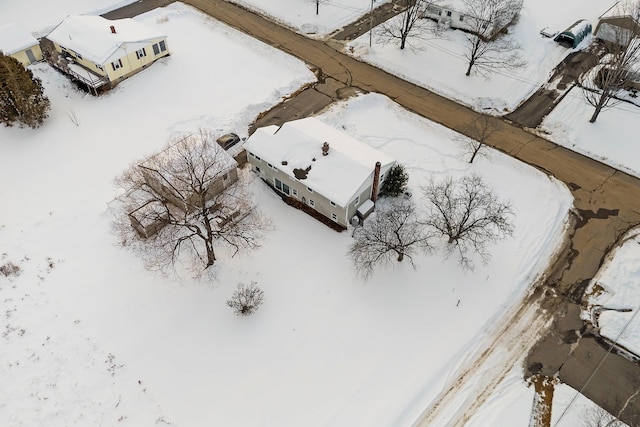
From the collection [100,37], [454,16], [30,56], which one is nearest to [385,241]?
[454,16]

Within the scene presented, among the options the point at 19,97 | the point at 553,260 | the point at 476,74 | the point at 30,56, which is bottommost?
the point at 553,260

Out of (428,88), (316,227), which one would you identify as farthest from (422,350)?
(428,88)

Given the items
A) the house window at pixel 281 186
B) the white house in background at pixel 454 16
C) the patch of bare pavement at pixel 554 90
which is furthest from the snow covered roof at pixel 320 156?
the white house in background at pixel 454 16

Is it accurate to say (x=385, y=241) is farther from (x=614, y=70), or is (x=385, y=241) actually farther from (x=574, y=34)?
(x=574, y=34)

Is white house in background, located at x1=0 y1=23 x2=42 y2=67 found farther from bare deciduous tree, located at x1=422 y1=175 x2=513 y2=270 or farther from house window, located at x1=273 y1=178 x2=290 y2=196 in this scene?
bare deciduous tree, located at x1=422 y1=175 x2=513 y2=270

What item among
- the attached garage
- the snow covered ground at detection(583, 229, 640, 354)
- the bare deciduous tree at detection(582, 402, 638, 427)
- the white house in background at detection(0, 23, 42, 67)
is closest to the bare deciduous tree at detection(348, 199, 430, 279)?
the snow covered ground at detection(583, 229, 640, 354)

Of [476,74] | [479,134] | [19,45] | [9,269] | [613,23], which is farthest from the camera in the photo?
[613,23]

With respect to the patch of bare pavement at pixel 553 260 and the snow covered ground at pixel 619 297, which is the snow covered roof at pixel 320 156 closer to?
the patch of bare pavement at pixel 553 260
